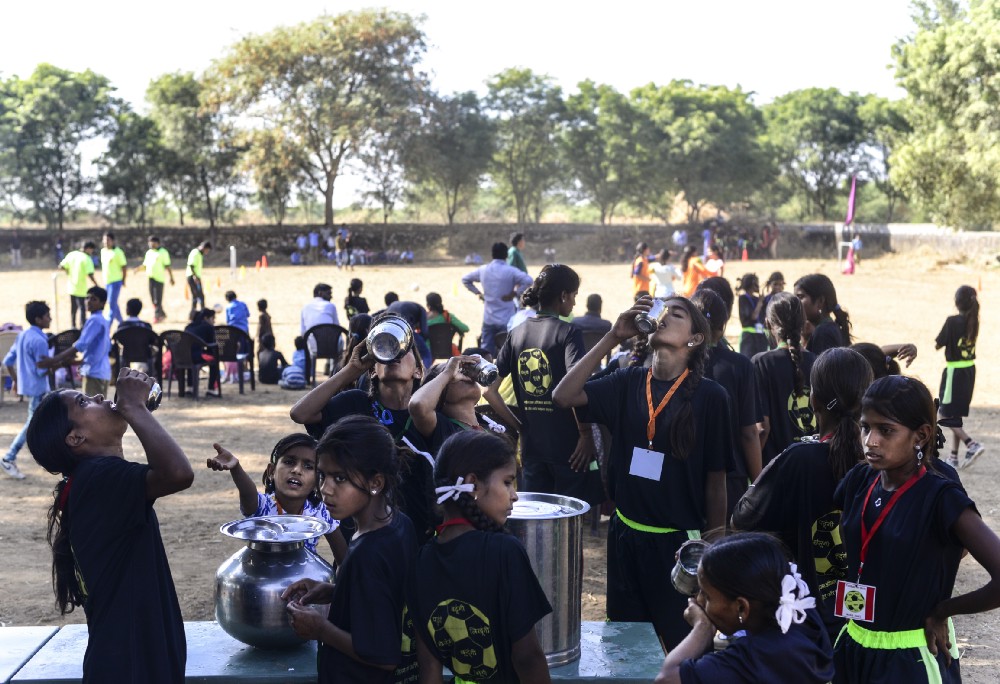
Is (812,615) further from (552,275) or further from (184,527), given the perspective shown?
(184,527)

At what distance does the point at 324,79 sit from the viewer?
46.4m

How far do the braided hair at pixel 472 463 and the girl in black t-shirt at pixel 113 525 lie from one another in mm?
730

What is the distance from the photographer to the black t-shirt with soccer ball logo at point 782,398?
18.6ft

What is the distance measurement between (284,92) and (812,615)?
4650 cm

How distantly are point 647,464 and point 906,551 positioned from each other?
4.22 ft

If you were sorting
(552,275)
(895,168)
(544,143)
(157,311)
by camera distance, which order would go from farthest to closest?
(544,143), (895,168), (157,311), (552,275)

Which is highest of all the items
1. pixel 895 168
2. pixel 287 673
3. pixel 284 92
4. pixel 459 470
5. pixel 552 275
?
pixel 284 92

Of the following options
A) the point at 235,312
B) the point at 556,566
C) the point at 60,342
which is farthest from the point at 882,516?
the point at 235,312

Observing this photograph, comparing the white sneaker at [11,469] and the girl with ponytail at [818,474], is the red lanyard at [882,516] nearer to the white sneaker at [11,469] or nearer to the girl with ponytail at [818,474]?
the girl with ponytail at [818,474]

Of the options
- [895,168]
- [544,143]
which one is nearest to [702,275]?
[895,168]

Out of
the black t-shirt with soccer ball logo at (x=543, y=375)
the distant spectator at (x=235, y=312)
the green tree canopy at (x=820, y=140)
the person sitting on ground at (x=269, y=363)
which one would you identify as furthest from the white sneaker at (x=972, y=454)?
the green tree canopy at (x=820, y=140)

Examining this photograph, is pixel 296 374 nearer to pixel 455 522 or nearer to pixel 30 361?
pixel 30 361

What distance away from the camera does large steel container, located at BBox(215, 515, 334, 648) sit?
3611 mm

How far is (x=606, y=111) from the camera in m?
53.9
